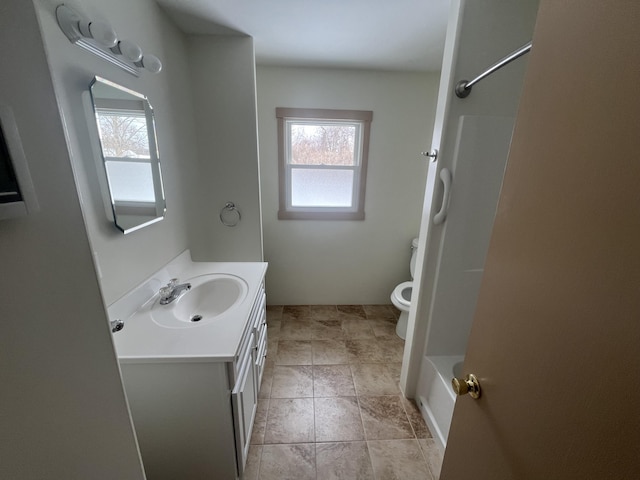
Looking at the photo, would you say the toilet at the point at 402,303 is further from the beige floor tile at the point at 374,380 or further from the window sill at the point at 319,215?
the window sill at the point at 319,215

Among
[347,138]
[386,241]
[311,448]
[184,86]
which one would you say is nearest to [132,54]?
[184,86]

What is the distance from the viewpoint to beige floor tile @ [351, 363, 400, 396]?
1.80 m

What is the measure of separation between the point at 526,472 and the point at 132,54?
1803mm

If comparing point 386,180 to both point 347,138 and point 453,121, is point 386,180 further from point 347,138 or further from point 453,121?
point 453,121

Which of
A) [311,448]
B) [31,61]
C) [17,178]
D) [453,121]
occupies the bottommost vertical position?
[311,448]

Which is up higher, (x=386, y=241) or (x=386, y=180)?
(x=386, y=180)

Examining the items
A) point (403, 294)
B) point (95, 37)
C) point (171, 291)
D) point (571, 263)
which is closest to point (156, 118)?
point (95, 37)

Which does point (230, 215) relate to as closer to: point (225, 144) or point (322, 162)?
point (225, 144)

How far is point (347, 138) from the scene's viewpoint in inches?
94.5

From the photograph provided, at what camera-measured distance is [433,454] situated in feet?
4.63

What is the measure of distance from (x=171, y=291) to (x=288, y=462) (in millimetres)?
1114

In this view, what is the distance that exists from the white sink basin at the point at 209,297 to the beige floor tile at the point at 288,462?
83 cm

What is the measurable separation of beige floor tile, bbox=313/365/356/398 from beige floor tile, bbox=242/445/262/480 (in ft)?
1.58

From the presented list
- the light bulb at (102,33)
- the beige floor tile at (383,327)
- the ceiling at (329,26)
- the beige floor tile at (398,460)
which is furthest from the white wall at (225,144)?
the beige floor tile at (398,460)
